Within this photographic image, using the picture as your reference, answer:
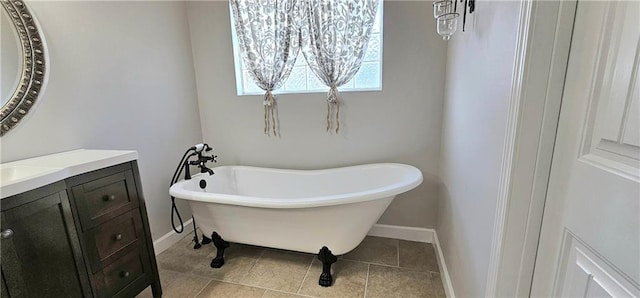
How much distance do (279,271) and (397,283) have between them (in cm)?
83

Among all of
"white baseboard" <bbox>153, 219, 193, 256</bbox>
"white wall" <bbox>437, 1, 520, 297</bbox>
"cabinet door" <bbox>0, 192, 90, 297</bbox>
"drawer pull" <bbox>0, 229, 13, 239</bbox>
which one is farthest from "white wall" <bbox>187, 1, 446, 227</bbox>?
"drawer pull" <bbox>0, 229, 13, 239</bbox>

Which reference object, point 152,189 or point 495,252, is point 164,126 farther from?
point 495,252

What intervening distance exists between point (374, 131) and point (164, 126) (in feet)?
5.86

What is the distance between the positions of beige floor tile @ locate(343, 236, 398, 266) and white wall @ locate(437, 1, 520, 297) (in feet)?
1.36

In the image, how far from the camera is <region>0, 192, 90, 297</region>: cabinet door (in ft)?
3.28

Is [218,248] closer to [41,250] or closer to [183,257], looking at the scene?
[183,257]

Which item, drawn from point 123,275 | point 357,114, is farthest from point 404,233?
point 123,275

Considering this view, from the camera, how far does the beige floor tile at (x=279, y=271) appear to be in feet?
5.93

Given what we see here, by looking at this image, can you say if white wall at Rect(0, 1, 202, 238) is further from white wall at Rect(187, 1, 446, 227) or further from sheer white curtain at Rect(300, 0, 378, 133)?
sheer white curtain at Rect(300, 0, 378, 133)

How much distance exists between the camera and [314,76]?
236 centimetres

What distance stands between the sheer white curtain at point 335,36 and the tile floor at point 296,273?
4.33 feet

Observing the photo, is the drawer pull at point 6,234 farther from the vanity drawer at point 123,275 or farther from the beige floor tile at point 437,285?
the beige floor tile at point 437,285

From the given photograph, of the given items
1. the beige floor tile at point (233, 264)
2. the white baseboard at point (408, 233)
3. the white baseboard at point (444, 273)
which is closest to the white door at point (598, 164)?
the white baseboard at point (444, 273)

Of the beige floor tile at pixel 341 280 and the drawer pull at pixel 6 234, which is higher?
the drawer pull at pixel 6 234
